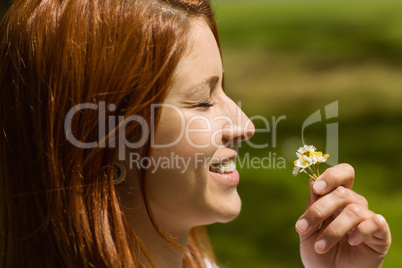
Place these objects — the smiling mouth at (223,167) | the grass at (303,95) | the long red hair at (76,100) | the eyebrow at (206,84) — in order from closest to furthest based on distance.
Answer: the long red hair at (76,100) → the eyebrow at (206,84) → the smiling mouth at (223,167) → the grass at (303,95)

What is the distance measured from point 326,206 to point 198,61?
1.90ft

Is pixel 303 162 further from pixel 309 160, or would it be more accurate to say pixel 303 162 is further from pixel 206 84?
pixel 206 84

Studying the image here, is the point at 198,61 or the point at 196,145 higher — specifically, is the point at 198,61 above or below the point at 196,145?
above

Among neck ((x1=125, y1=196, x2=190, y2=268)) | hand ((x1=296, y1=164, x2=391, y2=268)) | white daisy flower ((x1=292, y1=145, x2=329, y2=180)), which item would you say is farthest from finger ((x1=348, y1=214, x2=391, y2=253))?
neck ((x1=125, y1=196, x2=190, y2=268))

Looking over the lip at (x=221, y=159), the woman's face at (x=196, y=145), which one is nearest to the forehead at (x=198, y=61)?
the woman's face at (x=196, y=145)

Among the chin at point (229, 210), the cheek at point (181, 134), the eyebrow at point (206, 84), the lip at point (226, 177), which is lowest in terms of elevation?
the chin at point (229, 210)

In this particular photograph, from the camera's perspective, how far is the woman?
1832 mm

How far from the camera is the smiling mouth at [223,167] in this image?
203 centimetres

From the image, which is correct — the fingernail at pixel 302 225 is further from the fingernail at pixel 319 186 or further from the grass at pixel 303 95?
the grass at pixel 303 95

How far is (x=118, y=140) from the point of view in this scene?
6.17ft

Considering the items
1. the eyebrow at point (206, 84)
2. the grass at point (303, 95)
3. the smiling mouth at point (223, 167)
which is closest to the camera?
the eyebrow at point (206, 84)

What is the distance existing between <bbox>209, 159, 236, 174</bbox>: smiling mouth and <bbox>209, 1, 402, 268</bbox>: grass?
78.6 inches

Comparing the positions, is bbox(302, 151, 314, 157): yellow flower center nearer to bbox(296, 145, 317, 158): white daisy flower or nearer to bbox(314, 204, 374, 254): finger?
bbox(296, 145, 317, 158): white daisy flower

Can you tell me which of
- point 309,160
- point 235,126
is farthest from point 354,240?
point 235,126
